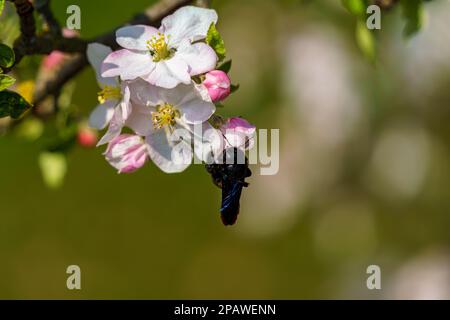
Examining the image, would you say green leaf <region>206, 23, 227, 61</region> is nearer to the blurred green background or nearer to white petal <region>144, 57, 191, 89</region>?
white petal <region>144, 57, 191, 89</region>

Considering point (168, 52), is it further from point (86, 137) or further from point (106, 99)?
point (86, 137)

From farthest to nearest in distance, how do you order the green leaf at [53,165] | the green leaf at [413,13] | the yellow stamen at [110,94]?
the green leaf at [53,165]
the green leaf at [413,13]
the yellow stamen at [110,94]

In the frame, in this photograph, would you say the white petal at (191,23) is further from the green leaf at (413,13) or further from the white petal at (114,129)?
the green leaf at (413,13)

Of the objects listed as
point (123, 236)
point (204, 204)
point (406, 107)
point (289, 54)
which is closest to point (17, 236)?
point (123, 236)

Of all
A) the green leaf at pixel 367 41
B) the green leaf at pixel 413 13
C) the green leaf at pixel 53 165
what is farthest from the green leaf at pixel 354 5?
the green leaf at pixel 53 165

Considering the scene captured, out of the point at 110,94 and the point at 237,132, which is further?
the point at 110,94

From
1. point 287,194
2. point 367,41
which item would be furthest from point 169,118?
point 287,194
